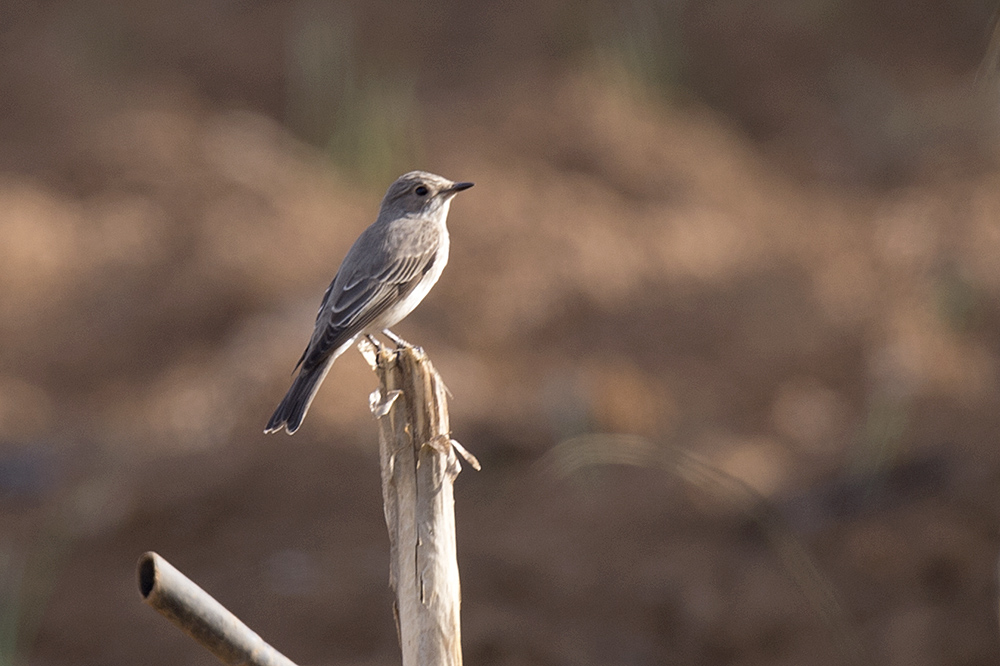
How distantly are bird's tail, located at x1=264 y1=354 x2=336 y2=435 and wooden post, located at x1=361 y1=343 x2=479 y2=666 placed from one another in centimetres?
59

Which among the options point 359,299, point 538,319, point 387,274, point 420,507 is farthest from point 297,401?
point 538,319

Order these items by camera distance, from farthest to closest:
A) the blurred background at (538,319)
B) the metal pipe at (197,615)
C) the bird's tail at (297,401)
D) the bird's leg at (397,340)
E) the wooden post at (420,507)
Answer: the blurred background at (538,319) → the bird's leg at (397,340) → the bird's tail at (297,401) → the wooden post at (420,507) → the metal pipe at (197,615)

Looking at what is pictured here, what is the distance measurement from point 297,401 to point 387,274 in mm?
761

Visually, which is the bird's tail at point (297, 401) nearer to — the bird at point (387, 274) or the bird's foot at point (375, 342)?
the bird at point (387, 274)

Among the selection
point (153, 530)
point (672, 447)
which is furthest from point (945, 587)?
point (153, 530)

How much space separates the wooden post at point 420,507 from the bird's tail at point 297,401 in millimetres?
592

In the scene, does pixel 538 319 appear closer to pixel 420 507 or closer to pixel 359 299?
pixel 359 299

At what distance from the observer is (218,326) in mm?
8258

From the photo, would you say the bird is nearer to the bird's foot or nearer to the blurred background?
the bird's foot

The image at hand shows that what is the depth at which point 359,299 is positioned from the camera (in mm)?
3961

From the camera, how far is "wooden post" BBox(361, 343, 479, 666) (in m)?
2.53

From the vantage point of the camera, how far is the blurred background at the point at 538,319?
17.8ft

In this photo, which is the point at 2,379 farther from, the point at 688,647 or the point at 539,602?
the point at 688,647

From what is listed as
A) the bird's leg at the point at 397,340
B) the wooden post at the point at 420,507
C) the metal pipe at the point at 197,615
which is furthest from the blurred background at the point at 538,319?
the metal pipe at the point at 197,615
